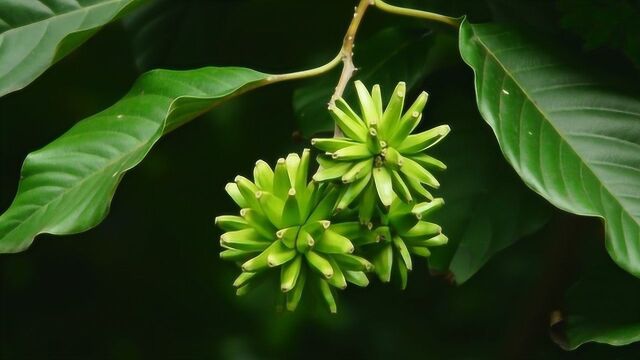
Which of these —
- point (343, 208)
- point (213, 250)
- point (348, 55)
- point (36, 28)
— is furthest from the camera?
point (213, 250)

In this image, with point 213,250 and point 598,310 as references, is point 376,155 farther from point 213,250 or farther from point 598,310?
point 213,250

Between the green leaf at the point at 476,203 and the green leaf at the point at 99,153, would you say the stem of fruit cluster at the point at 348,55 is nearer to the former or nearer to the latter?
the green leaf at the point at 99,153

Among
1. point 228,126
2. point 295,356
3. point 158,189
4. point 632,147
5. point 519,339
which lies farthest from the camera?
point 295,356

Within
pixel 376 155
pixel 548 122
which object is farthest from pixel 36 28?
pixel 548 122

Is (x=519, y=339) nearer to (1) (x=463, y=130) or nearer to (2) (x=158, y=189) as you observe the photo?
(1) (x=463, y=130)

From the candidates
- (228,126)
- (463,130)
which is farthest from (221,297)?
(463,130)
